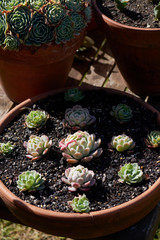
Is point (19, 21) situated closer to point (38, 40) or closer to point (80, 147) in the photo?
point (38, 40)

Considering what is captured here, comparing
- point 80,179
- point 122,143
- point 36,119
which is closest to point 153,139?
point 122,143

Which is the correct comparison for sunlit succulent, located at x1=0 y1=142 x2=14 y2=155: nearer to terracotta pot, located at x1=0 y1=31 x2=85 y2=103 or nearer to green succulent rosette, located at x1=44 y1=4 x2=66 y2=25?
terracotta pot, located at x1=0 y1=31 x2=85 y2=103

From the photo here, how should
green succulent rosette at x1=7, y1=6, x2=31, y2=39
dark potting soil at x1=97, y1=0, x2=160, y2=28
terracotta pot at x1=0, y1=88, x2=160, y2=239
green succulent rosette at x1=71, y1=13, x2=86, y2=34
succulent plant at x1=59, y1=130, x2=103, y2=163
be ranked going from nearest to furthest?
terracotta pot at x1=0, y1=88, x2=160, y2=239 < succulent plant at x1=59, y1=130, x2=103, y2=163 < green succulent rosette at x1=7, y1=6, x2=31, y2=39 < green succulent rosette at x1=71, y1=13, x2=86, y2=34 < dark potting soil at x1=97, y1=0, x2=160, y2=28

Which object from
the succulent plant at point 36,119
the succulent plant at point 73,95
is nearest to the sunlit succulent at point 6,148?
the succulent plant at point 36,119

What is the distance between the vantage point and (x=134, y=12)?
1924mm

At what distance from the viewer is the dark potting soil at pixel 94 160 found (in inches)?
55.7

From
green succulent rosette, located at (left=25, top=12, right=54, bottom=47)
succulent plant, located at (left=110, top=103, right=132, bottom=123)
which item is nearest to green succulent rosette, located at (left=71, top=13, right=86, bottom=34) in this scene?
green succulent rosette, located at (left=25, top=12, right=54, bottom=47)

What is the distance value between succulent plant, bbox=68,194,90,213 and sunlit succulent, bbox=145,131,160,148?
1.22ft

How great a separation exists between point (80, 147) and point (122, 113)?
284mm

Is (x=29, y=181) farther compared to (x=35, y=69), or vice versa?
(x=35, y=69)

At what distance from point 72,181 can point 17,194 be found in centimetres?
21

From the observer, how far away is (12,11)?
160 centimetres

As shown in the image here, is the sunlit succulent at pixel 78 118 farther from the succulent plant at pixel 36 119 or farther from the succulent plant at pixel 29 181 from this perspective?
the succulent plant at pixel 29 181

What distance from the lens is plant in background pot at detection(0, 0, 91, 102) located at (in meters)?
1.61
